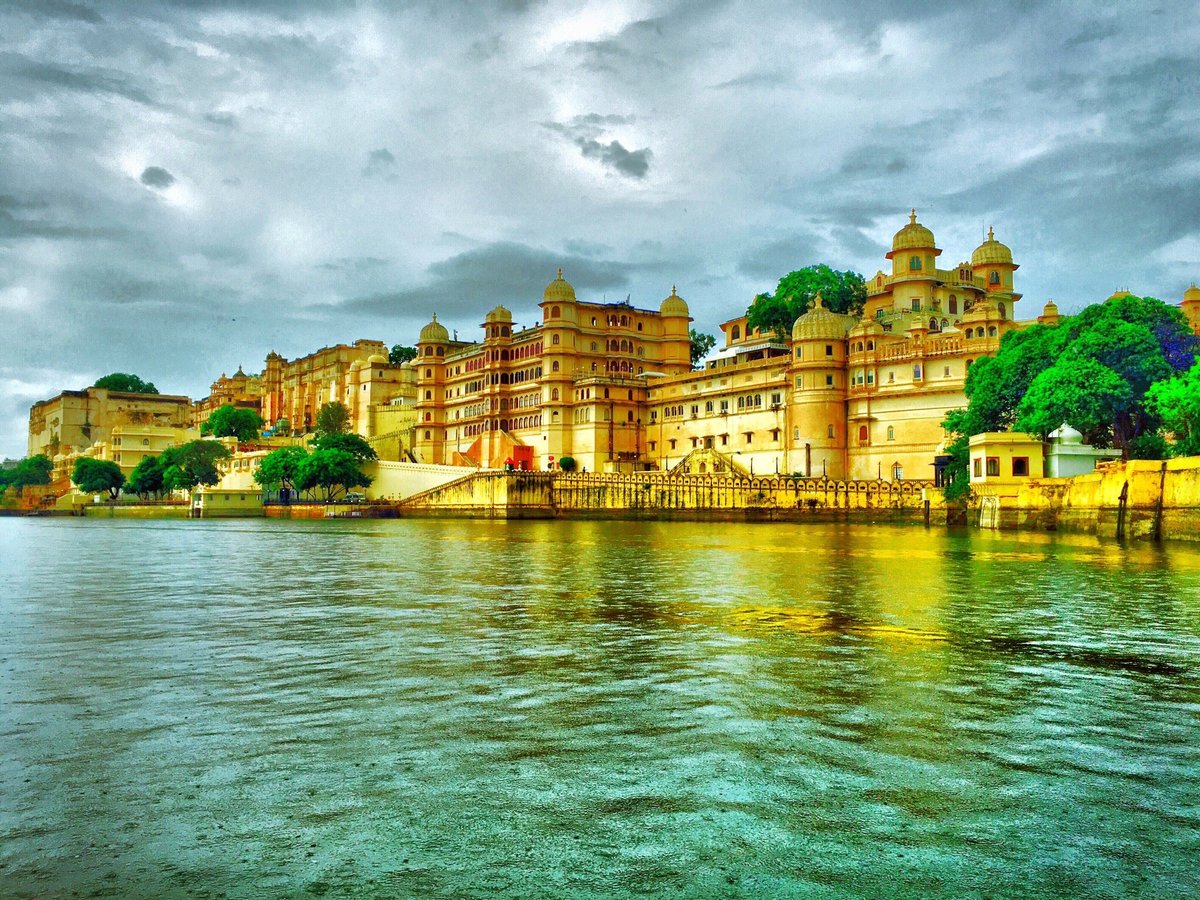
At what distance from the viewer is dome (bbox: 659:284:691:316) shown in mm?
95625

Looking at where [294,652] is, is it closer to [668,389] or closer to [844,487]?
[844,487]

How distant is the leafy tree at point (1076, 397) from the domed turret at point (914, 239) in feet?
85.3

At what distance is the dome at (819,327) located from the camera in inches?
2800

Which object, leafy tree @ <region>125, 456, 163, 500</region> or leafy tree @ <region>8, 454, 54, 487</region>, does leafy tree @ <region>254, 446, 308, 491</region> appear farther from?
leafy tree @ <region>8, 454, 54, 487</region>

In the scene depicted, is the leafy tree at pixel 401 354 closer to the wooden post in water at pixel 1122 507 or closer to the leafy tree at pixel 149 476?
the leafy tree at pixel 149 476

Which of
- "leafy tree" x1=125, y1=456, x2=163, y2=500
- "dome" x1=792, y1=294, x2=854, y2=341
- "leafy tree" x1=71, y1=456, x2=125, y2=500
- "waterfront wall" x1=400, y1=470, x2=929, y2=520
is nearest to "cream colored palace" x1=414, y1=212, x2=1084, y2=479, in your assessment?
"dome" x1=792, y1=294, x2=854, y2=341

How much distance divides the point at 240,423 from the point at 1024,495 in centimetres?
10228

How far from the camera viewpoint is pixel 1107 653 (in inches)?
481

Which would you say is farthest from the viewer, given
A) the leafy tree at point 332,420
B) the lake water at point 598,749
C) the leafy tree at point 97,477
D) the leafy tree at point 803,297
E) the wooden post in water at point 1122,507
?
the leafy tree at point 332,420

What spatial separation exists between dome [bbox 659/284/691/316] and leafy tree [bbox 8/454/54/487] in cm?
9353

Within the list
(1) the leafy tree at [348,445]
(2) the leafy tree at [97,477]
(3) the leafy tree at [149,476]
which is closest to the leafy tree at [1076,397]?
(1) the leafy tree at [348,445]

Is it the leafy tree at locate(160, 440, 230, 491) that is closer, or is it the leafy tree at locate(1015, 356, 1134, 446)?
the leafy tree at locate(1015, 356, 1134, 446)

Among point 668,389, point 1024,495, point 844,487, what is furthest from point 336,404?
point 1024,495

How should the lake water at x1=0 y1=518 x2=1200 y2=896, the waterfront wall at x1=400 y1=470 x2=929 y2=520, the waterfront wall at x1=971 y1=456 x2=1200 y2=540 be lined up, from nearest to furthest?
the lake water at x1=0 y1=518 x2=1200 y2=896
the waterfront wall at x1=971 y1=456 x2=1200 y2=540
the waterfront wall at x1=400 y1=470 x2=929 y2=520
